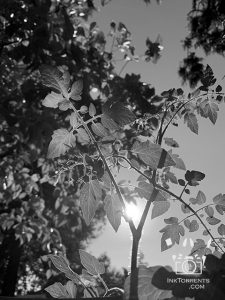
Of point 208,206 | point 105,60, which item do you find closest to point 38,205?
point 105,60

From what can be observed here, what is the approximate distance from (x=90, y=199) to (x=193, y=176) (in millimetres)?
323

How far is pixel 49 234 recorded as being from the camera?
8523mm

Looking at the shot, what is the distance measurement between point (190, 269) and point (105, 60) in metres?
8.03

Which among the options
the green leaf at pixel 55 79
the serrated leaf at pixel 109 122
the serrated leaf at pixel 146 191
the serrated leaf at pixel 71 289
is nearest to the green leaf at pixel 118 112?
the serrated leaf at pixel 109 122

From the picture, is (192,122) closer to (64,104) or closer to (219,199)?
(219,199)

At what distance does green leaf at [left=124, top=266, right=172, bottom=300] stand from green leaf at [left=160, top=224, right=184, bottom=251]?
1.28 feet

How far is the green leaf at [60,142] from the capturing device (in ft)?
3.27

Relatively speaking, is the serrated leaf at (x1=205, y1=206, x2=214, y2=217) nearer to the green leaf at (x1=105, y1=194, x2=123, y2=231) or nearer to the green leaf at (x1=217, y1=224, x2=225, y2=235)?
the green leaf at (x1=217, y1=224, x2=225, y2=235)

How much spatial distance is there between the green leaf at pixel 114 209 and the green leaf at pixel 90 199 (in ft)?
0.12

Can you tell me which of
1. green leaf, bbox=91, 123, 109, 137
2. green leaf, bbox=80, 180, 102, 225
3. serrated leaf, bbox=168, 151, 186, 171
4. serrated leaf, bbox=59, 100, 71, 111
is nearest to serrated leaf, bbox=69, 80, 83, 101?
serrated leaf, bbox=59, 100, 71, 111

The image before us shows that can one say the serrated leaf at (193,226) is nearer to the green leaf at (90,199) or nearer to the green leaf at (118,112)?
the green leaf at (90,199)

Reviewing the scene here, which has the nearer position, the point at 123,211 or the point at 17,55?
the point at 123,211

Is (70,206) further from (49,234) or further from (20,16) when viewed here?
(20,16)

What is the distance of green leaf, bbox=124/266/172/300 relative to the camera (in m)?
0.67
